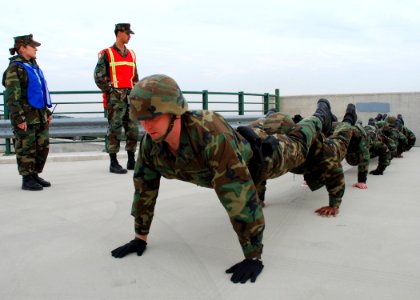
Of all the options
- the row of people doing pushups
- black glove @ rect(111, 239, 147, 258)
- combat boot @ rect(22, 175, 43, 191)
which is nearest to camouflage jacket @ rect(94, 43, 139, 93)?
combat boot @ rect(22, 175, 43, 191)

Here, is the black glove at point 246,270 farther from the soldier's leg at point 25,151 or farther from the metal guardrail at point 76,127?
the metal guardrail at point 76,127

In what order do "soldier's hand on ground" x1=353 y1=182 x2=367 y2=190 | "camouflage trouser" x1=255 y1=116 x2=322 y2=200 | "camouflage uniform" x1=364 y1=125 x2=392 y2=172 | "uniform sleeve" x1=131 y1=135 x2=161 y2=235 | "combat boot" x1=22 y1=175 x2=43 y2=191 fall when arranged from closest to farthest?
"uniform sleeve" x1=131 y1=135 x2=161 y2=235, "camouflage trouser" x1=255 y1=116 x2=322 y2=200, "combat boot" x1=22 y1=175 x2=43 y2=191, "soldier's hand on ground" x1=353 y1=182 x2=367 y2=190, "camouflage uniform" x1=364 y1=125 x2=392 y2=172

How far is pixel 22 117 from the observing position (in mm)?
4051

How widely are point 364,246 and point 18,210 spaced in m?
2.59

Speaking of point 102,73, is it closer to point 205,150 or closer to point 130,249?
point 130,249

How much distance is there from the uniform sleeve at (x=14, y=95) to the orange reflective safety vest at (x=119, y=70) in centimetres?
124

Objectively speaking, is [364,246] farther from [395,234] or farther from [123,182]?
[123,182]

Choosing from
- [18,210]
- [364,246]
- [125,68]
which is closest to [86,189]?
[18,210]

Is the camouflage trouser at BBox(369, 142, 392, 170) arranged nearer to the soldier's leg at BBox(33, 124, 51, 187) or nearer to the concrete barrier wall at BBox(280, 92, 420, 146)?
the soldier's leg at BBox(33, 124, 51, 187)

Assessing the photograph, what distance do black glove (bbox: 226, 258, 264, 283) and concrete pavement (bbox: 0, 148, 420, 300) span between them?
33 mm

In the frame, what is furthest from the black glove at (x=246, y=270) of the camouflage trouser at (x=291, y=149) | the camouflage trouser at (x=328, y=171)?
the camouflage trouser at (x=328, y=171)

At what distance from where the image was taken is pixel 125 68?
5148 millimetres

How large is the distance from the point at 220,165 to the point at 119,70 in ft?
11.7

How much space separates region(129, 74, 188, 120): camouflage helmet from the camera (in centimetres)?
183
